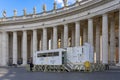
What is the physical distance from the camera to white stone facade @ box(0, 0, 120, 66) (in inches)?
2218

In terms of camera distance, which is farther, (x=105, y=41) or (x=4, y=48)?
(x=4, y=48)

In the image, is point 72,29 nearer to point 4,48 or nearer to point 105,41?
point 105,41

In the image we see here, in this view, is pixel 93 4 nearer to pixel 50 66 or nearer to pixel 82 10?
pixel 82 10

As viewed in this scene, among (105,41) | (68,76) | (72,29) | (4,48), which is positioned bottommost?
(68,76)

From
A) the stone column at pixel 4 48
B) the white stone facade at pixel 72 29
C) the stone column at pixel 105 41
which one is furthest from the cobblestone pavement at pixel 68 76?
the stone column at pixel 4 48

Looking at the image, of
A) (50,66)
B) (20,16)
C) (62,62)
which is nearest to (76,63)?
(62,62)

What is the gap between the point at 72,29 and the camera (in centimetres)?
7594

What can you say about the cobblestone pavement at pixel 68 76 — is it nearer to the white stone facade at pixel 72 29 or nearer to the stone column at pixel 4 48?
the white stone facade at pixel 72 29

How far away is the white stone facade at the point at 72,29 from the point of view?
56.3 m

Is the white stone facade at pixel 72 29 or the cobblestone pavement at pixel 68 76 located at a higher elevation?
the white stone facade at pixel 72 29

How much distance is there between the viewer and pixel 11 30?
87312mm

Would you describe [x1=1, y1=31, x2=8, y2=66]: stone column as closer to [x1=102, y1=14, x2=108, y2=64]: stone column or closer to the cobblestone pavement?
[x1=102, y1=14, x2=108, y2=64]: stone column

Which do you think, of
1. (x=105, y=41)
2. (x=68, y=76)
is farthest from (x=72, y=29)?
(x=68, y=76)

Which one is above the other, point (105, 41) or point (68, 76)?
point (105, 41)
